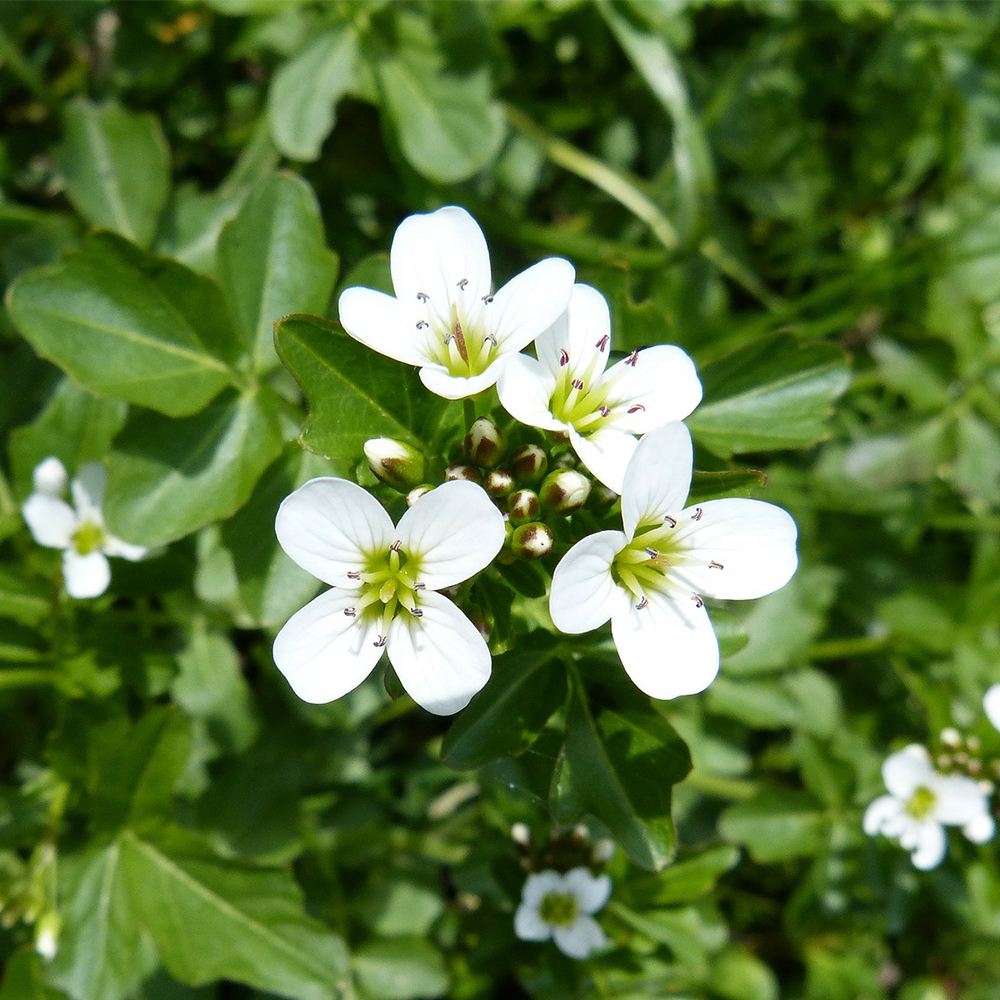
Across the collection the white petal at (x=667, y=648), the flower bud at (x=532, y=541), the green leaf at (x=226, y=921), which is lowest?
the green leaf at (x=226, y=921)

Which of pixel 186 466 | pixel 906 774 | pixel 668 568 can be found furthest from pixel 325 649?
pixel 906 774

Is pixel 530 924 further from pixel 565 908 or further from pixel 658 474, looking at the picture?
pixel 658 474

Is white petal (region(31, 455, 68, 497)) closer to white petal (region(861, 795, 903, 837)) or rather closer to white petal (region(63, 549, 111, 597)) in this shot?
white petal (region(63, 549, 111, 597))

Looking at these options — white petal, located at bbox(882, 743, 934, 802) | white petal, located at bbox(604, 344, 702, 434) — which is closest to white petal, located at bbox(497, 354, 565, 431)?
white petal, located at bbox(604, 344, 702, 434)

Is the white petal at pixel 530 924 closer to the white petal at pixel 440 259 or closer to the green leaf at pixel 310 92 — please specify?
the white petal at pixel 440 259

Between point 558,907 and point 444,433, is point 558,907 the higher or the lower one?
the lower one

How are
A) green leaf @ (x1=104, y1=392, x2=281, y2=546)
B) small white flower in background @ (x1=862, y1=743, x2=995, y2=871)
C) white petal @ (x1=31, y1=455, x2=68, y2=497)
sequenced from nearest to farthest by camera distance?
green leaf @ (x1=104, y1=392, x2=281, y2=546), white petal @ (x1=31, y1=455, x2=68, y2=497), small white flower in background @ (x1=862, y1=743, x2=995, y2=871)

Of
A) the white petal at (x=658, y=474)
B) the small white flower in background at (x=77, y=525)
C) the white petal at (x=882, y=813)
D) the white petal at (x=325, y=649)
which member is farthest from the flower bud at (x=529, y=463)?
the white petal at (x=882, y=813)
